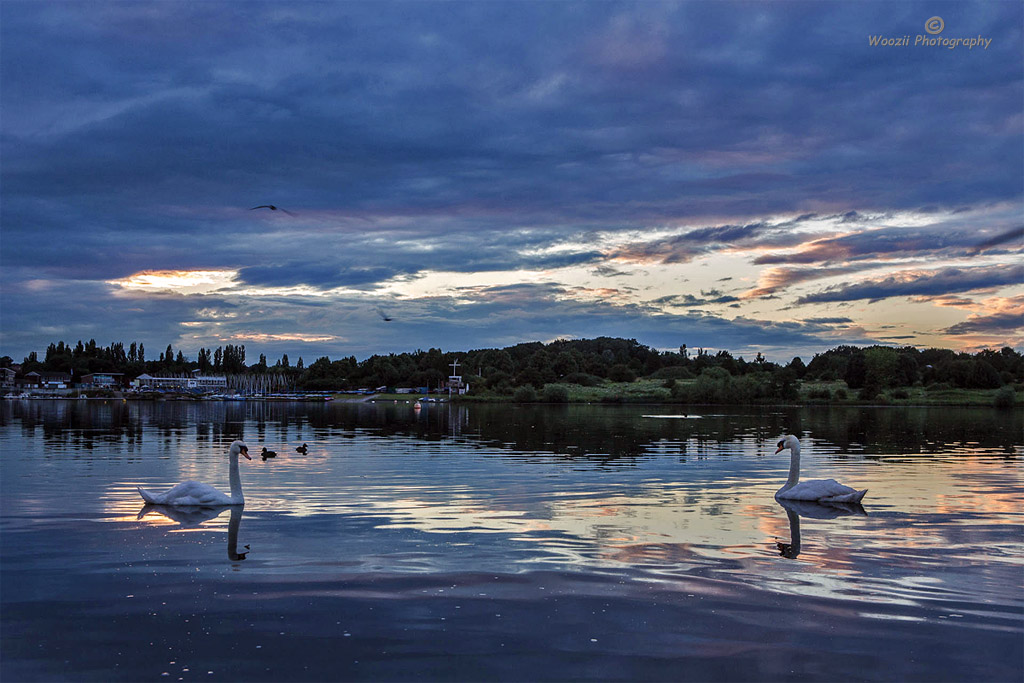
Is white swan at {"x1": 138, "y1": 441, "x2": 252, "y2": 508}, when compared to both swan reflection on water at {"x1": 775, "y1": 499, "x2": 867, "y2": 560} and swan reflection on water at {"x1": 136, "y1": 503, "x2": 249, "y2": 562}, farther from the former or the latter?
swan reflection on water at {"x1": 775, "y1": 499, "x2": 867, "y2": 560}

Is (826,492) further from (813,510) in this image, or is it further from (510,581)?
(510,581)

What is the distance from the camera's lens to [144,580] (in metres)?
13.9

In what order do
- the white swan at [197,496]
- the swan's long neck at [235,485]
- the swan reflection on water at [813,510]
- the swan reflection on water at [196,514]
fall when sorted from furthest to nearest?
the swan's long neck at [235,485]
the white swan at [197,496]
the swan reflection on water at [813,510]
the swan reflection on water at [196,514]

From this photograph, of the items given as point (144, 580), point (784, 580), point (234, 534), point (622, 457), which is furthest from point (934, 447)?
point (144, 580)

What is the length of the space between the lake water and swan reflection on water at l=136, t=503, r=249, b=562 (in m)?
0.16

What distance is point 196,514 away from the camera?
2105 centimetres

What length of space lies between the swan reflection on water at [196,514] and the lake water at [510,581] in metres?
0.16

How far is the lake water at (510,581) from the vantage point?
1009 centimetres

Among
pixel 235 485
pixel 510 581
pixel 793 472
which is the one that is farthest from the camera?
pixel 793 472

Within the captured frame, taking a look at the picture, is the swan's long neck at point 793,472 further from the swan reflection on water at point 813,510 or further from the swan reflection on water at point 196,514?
the swan reflection on water at point 196,514

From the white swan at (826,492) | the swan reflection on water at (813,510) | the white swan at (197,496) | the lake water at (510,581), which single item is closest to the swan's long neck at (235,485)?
the white swan at (197,496)

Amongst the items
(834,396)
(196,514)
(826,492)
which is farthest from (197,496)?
(834,396)

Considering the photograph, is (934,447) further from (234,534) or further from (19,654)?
(19,654)

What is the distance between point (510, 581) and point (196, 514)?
36.0 feet
